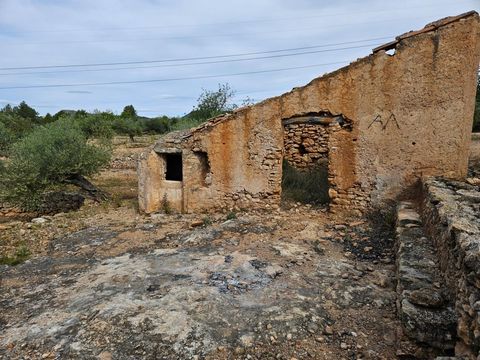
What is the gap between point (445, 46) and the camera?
20.1ft

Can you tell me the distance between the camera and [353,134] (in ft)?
23.0

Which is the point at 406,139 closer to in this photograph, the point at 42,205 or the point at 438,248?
the point at 438,248

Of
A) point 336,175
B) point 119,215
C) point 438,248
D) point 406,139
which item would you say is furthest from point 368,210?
point 119,215

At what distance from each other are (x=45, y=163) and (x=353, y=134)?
883 centimetres

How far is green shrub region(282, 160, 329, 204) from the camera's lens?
8.68 m

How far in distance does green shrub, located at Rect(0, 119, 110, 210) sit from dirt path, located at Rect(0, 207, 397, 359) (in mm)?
4393

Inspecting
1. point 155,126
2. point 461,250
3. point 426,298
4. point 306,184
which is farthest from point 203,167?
point 155,126

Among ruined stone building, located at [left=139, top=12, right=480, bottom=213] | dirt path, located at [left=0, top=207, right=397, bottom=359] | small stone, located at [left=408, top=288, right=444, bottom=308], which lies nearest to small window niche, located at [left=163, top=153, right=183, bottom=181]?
ruined stone building, located at [left=139, top=12, right=480, bottom=213]

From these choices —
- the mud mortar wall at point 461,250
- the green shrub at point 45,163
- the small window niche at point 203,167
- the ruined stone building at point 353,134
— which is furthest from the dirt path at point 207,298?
the green shrub at point 45,163

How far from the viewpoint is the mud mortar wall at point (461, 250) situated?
2.26m

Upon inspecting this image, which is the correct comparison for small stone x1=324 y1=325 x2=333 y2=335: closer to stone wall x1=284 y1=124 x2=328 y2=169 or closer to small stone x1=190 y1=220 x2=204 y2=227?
small stone x1=190 y1=220 x2=204 y2=227

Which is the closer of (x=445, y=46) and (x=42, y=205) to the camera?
(x=445, y=46)

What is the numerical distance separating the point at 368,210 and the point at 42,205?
8.96m

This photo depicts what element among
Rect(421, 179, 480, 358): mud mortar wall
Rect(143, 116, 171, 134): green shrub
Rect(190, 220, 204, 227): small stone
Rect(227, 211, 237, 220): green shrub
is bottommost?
Rect(190, 220, 204, 227): small stone
